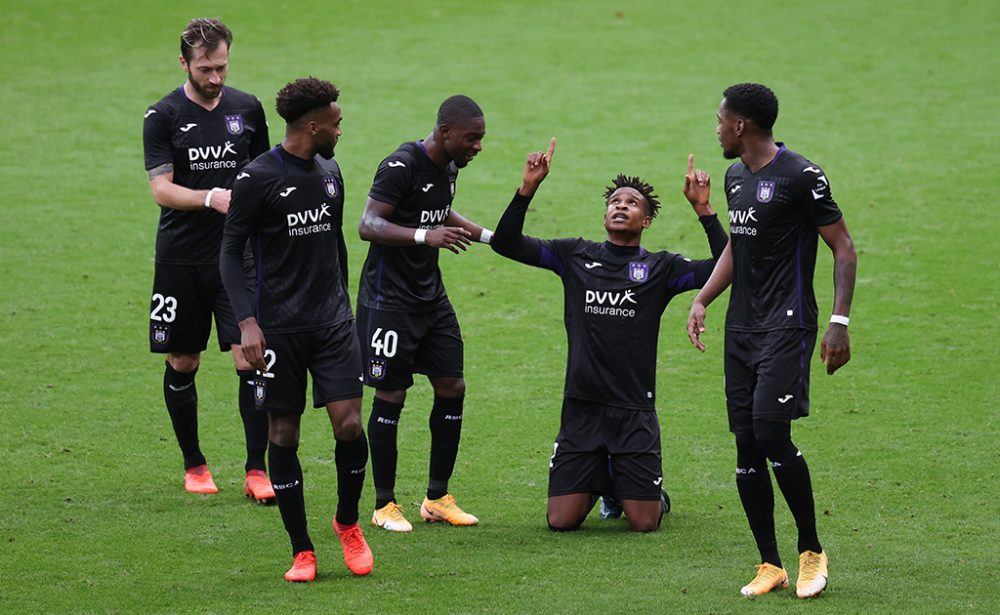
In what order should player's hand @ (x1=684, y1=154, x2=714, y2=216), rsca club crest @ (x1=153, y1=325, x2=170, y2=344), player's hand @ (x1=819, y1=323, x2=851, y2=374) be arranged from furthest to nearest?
1. rsca club crest @ (x1=153, y1=325, x2=170, y2=344)
2. player's hand @ (x1=684, y1=154, x2=714, y2=216)
3. player's hand @ (x1=819, y1=323, x2=851, y2=374)

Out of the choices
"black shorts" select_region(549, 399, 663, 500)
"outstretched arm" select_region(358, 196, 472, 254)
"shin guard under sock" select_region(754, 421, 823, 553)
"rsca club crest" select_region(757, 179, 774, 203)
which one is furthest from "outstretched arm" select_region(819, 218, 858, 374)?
"outstretched arm" select_region(358, 196, 472, 254)

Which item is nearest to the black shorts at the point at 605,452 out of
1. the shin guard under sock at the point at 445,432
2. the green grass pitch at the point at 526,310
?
the green grass pitch at the point at 526,310

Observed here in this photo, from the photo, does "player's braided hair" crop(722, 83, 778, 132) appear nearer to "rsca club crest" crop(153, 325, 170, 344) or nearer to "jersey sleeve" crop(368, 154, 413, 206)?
"jersey sleeve" crop(368, 154, 413, 206)

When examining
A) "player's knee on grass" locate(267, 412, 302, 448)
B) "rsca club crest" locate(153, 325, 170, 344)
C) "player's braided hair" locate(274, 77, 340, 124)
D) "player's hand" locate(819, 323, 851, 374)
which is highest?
"player's braided hair" locate(274, 77, 340, 124)

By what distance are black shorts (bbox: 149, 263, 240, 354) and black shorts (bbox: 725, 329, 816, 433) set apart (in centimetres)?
330

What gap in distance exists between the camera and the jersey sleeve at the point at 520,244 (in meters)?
7.79

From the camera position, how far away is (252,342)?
670 centimetres

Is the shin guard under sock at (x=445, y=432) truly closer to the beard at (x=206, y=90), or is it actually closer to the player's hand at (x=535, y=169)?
the player's hand at (x=535, y=169)

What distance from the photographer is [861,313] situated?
12.5m

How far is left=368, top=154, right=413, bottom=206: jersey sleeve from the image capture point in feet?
25.8

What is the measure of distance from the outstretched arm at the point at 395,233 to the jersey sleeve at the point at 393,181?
0.04 metres

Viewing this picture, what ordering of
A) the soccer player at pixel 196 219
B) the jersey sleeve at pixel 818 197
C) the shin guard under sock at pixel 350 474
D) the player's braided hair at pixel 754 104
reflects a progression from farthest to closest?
1. the soccer player at pixel 196 219
2. the shin guard under sock at pixel 350 474
3. the player's braided hair at pixel 754 104
4. the jersey sleeve at pixel 818 197

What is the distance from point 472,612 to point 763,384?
1.76 m

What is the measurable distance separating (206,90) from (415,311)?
1.88 m
